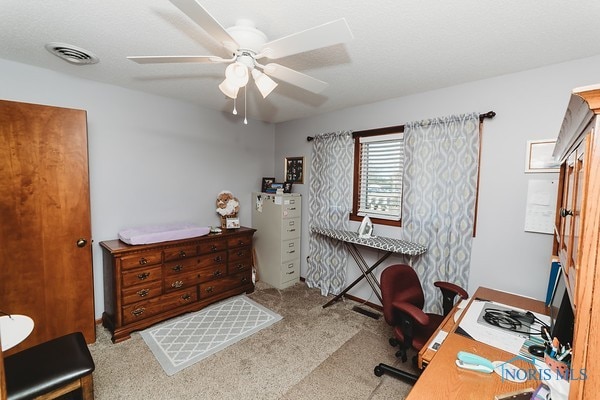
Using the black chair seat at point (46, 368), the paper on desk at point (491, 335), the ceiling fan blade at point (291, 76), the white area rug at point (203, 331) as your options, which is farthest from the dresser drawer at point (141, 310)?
the paper on desk at point (491, 335)

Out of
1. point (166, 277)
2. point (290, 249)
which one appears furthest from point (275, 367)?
point (290, 249)

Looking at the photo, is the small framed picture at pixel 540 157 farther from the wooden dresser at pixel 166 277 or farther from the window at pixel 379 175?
the wooden dresser at pixel 166 277

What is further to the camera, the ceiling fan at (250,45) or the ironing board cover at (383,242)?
the ironing board cover at (383,242)

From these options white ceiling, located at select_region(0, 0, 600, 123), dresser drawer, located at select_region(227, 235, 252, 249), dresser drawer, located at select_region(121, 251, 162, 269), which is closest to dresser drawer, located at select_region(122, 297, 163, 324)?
dresser drawer, located at select_region(121, 251, 162, 269)

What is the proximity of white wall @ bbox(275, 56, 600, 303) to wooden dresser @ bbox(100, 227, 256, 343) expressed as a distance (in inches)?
100

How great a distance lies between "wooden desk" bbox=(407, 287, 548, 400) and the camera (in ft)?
3.48

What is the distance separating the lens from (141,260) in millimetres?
2547

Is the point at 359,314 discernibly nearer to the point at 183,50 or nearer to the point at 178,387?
the point at 178,387

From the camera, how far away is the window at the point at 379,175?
118 inches

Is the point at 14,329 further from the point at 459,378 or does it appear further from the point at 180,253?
the point at 459,378

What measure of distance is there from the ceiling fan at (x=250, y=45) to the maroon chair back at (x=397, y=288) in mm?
1495

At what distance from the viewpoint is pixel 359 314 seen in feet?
9.93

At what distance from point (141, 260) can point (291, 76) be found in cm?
215

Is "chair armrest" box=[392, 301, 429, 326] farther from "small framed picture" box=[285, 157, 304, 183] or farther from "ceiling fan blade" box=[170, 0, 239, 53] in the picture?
"small framed picture" box=[285, 157, 304, 183]
